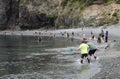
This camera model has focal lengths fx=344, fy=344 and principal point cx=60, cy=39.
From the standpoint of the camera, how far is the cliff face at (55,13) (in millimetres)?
90438

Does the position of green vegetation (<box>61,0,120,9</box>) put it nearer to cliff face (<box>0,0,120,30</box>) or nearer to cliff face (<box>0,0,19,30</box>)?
cliff face (<box>0,0,120,30</box>)

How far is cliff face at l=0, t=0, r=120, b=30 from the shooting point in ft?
297

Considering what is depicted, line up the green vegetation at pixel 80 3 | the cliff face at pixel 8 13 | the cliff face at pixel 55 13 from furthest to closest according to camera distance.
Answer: the cliff face at pixel 8 13
the green vegetation at pixel 80 3
the cliff face at pixel 55 13

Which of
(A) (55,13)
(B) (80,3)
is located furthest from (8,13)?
(B) (80,3)

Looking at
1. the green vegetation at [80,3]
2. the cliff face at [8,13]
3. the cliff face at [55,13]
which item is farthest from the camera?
the cliff face at [8,13]

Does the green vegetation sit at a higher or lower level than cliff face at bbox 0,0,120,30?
higher

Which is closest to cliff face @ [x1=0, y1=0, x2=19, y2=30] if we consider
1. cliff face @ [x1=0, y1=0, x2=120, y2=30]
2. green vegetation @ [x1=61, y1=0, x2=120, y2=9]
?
cliff face @ [x1=0, y1=0, x2=120, y2=30]

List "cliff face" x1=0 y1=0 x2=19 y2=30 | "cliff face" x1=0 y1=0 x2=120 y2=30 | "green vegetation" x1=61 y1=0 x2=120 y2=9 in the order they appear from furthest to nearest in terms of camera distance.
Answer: "cliff face" x1=0 y1=0 x2=19 y2=30 → "green vegetation" x1=61 y1=0 x2=120 y2=9 → "cliff face" x1=0 y1=0 x2=120 y2=30

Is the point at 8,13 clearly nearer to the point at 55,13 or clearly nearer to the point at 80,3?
the point at 55,13

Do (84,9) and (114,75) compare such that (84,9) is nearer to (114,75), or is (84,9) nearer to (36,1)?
(36,1)

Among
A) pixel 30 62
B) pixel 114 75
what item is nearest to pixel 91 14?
pixel 30 62

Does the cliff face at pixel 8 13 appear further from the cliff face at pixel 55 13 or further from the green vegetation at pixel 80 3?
the green vegetation at pixel 80 3

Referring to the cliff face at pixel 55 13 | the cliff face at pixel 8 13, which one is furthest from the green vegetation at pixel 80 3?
the cliff face at pixel 8 13

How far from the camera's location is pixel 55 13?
110 meters
